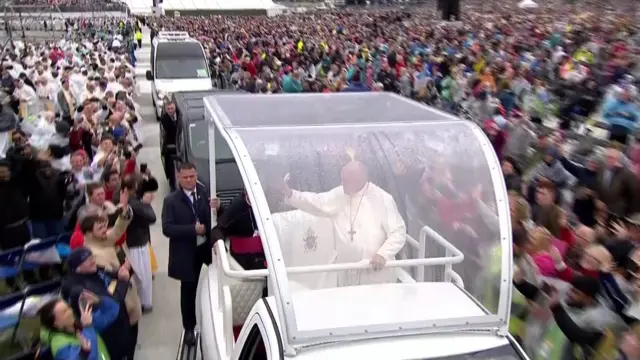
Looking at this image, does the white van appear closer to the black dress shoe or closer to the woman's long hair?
the black dress shoe

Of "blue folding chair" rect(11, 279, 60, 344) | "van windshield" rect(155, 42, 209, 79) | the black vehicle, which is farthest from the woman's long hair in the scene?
"van windshield" rect(155, 42, 209, 79)

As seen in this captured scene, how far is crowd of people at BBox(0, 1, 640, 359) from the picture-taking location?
4281 mm

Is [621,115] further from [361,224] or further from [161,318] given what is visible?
[361,224]

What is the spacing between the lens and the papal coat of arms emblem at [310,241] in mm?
3730

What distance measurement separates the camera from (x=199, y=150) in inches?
355

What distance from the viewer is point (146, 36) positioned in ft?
159

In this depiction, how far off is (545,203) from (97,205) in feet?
12.2

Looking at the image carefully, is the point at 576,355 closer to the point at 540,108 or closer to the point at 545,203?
the point at 545,203

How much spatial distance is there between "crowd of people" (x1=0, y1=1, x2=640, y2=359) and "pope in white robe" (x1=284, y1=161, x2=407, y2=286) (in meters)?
0.99

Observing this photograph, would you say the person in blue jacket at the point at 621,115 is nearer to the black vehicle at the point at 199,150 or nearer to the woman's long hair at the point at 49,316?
the black vehicle at the point at 199,150

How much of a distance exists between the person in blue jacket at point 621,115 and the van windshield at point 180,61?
10.2 m

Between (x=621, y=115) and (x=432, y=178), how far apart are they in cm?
734

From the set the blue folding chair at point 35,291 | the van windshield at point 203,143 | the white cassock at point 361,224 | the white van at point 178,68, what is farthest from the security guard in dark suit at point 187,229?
the white van at point 178,68

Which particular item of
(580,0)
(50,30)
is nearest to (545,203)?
(580,0)
